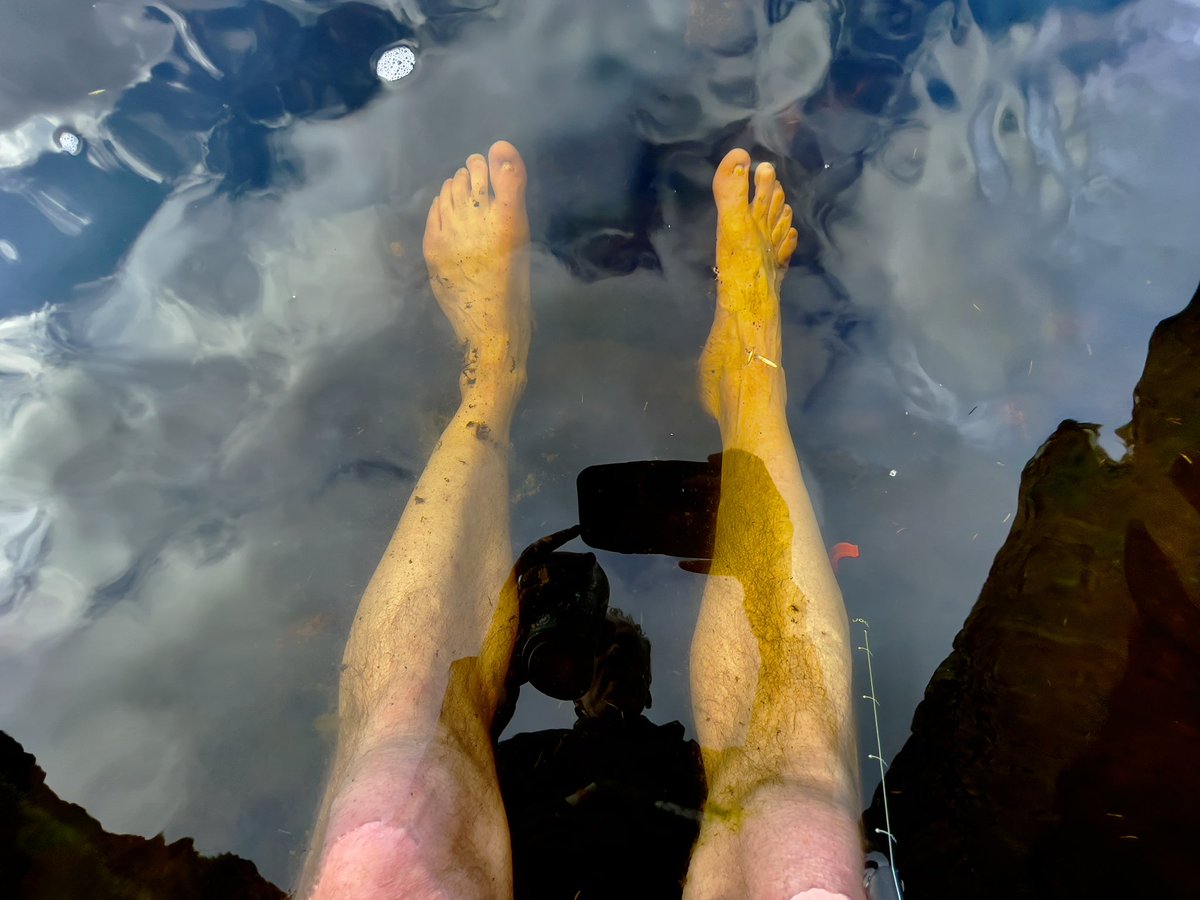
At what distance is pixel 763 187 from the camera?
2168 mm

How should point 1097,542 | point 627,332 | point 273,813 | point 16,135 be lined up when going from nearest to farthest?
point 273,813 → point 1097,542 → point 16,135 → point 627,332

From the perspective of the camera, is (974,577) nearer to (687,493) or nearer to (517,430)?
(687,493)

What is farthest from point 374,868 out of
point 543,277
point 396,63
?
point 396,63

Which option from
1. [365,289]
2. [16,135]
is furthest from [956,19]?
[16,135]

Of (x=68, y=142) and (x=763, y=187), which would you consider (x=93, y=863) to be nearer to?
(x=68, y=142)

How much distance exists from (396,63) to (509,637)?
1.80 m

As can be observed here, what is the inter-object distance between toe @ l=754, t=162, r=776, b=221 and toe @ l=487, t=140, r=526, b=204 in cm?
76

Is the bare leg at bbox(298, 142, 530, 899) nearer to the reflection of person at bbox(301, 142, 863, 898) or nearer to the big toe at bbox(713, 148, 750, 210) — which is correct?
the reflection of person at bbox(301, 142, 863, 898)

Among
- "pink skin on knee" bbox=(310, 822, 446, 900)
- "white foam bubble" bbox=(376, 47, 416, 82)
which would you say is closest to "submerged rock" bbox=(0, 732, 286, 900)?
"pink skin on knee" bbox=(310, 822, 446, 900)

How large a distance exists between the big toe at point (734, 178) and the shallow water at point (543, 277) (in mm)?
68

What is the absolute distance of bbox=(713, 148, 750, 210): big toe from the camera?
2.12 m

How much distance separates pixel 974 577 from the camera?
73.9 inches

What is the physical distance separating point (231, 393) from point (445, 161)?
1.01 metres

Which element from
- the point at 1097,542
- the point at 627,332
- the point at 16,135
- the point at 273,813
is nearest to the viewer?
the point at 273,813
